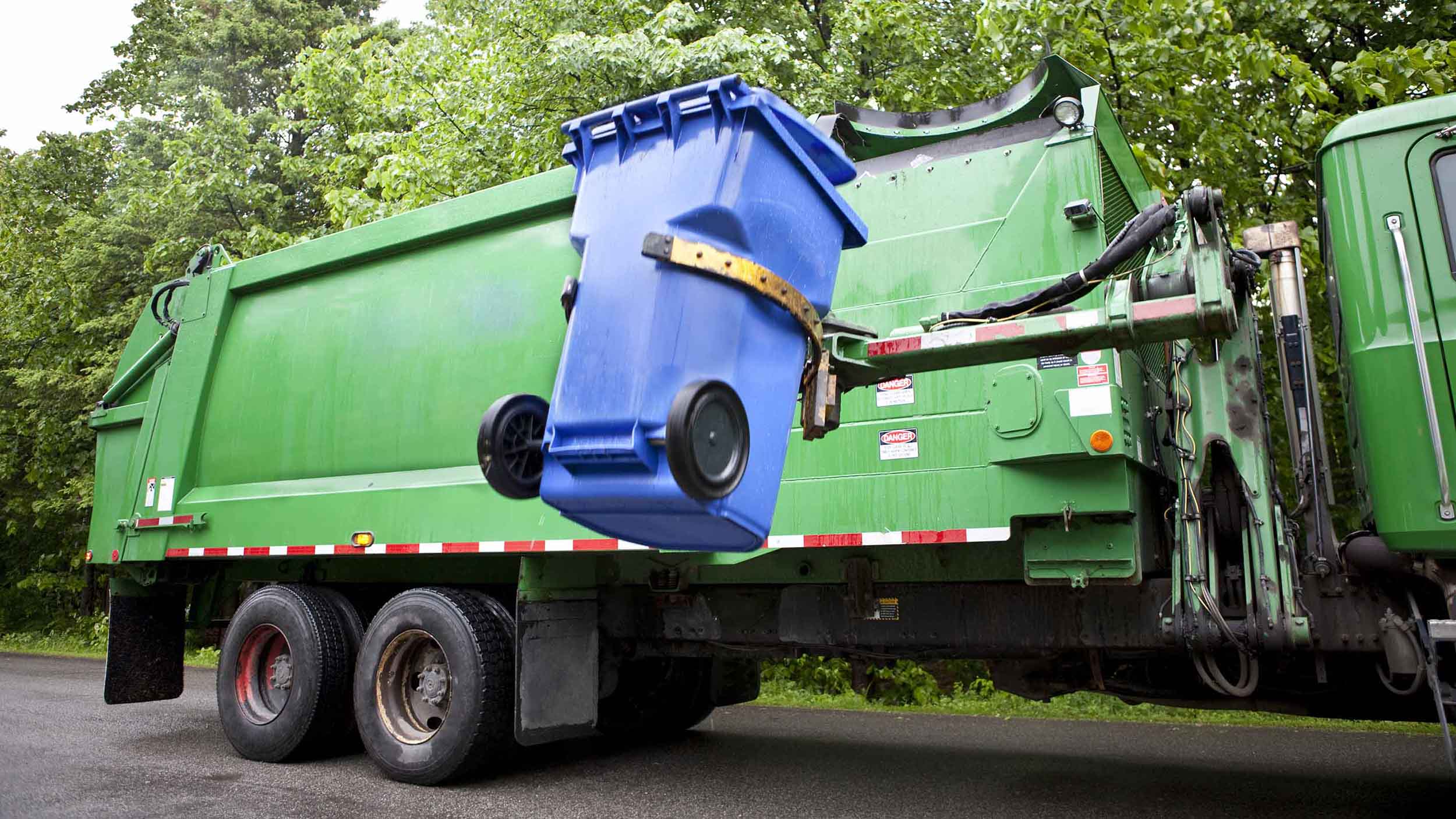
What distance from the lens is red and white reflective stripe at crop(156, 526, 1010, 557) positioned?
3.92m

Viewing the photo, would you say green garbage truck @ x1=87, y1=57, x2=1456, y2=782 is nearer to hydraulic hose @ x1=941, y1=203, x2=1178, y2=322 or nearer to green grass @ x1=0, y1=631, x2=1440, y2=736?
hydraulic hose @ x1=941, y1=203, x2=1178, y2=322

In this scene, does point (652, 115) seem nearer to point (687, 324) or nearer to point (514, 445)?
point (687, 324)

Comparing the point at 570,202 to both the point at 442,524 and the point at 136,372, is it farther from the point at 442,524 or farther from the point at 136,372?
the point at 136,372

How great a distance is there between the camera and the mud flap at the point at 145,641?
251 inches

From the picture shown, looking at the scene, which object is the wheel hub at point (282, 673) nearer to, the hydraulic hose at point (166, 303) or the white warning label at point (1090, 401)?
the hydraulic hose at point (166, 303)

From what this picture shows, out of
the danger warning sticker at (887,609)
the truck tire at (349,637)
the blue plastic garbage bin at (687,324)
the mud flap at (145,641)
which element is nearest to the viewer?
the blue plastic garbage bin at (687,324)

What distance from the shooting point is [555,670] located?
16.0 feet

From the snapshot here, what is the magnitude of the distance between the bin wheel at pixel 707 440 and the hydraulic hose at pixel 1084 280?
896 mm

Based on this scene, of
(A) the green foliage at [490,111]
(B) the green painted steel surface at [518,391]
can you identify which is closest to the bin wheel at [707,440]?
(B) the green painted steel surface at [518,391]

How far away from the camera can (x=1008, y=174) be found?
13.8 feet

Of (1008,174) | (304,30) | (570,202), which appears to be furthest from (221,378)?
(304,30)

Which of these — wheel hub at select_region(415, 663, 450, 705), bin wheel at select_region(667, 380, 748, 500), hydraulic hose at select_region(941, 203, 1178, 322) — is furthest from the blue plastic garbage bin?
wheel hub at select_region(415, 663, 450, 705)

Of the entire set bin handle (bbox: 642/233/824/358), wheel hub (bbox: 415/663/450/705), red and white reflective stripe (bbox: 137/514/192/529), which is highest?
bin handle (bbox: 642/233/824/358)

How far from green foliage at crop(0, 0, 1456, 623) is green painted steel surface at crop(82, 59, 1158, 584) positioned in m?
1.94
